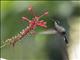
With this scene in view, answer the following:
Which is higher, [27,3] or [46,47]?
[27,3]

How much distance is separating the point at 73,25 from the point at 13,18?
0.80 ft

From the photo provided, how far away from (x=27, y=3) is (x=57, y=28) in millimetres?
237

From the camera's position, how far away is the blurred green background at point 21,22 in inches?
33.4

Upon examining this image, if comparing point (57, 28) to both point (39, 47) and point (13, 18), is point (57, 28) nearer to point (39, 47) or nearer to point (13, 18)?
point (39, 47)

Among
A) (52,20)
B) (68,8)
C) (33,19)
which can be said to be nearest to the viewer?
(33,19)

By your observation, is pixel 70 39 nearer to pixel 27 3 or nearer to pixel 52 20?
pixel 52 20

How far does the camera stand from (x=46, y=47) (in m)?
0.86

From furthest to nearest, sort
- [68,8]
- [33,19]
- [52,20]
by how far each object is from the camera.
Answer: [68,8]
[52,20]
[33,19]

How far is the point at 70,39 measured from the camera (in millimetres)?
779

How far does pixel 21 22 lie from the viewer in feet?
2.71

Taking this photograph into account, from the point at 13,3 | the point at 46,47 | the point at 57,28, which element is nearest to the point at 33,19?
the point at 57,28

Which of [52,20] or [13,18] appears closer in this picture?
[52,20]

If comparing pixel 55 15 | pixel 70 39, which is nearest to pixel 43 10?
pixel 55 15

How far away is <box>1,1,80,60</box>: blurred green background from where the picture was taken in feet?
2.79
